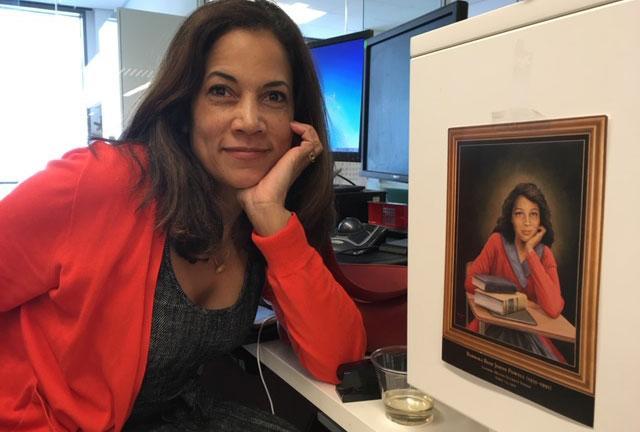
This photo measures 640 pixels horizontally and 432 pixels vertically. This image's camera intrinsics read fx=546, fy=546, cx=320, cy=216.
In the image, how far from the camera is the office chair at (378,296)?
3.15 feet

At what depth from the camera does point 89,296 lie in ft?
2.77

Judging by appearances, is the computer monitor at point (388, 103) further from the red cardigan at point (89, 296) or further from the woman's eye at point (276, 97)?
the red cardigan at point (89, 296)

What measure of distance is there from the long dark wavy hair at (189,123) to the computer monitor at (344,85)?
42cm

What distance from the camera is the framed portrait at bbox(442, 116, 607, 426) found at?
1.50ft

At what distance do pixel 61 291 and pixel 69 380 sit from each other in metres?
0.15

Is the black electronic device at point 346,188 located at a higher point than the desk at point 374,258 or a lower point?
higher

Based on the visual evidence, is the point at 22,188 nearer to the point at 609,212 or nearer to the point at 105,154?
the point at 105,154

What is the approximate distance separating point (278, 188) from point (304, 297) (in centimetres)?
21

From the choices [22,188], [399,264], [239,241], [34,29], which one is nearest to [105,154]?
[22,188]

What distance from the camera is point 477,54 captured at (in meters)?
0.53

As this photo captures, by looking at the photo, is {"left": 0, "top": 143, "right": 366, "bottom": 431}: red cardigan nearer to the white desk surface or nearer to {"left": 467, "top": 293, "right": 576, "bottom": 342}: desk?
the white desk surface

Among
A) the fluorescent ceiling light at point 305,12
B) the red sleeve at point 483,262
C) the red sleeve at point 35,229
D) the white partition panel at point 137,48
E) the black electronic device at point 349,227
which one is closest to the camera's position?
the red sleeve at point 483,262

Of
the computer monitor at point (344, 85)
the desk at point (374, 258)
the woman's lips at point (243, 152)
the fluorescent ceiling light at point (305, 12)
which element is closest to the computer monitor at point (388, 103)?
the computer monitor at point (344, 85)

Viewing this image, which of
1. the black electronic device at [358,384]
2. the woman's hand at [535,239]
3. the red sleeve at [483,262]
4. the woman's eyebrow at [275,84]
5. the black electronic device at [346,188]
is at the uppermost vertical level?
the woman's eyebrow at [275,84]
